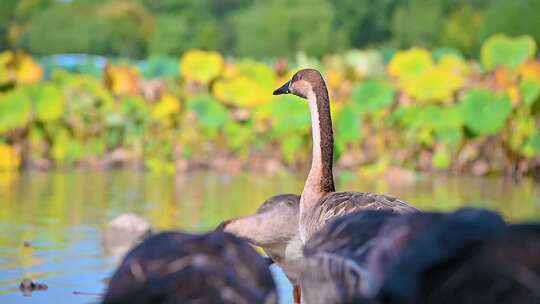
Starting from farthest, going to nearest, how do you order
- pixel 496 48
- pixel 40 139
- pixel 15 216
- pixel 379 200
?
pixel 496 48, pixel 40 139, pixel 15 216, pixel 379 200

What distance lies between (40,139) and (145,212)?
4.87 meters

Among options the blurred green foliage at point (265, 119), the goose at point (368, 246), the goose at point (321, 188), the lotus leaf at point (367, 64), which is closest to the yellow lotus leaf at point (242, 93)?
the blurred green foliage at point (265, 119)

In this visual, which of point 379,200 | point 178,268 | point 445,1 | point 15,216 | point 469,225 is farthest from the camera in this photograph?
point 445,1

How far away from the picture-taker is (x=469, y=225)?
10.8 feet

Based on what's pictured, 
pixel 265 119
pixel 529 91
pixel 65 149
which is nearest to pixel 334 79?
pixel 265 119

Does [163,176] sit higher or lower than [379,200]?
lower

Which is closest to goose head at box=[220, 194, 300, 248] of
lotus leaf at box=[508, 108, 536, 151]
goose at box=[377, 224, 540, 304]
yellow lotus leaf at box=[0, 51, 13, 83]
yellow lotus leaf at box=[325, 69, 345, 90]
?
goose at box=[377, 224, 540, 304]

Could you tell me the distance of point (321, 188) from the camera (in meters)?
6.28

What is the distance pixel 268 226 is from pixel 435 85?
8398mm

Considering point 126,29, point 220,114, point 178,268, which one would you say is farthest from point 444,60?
point 126,29

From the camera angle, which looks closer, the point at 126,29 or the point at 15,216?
the point at 15,216

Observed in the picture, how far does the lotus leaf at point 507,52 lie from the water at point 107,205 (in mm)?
2521

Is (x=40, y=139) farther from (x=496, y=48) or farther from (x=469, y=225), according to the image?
(x=469, y=225)

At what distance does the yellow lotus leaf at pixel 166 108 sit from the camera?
14484 mm
